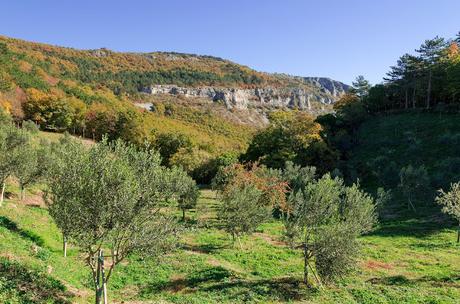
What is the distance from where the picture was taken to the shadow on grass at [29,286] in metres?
17.8

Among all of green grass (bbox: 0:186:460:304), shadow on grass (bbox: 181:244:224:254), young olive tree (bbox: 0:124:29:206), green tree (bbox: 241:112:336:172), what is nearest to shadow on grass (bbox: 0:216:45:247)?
green grass (bbox: 0:186:460:304)

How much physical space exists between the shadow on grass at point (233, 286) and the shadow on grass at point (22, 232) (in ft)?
36.4

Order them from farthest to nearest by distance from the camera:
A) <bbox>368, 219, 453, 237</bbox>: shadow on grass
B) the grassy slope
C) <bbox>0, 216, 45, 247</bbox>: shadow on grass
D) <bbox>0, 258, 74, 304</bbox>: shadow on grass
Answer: <bbox>368, 219, 453, 237</bbox>: shadow on grass, <bbox>0, 216, 45, 247</bbox>: shadow on grass, the grassy slope, <bbox>0, 258, 74, 304</bbox>: shadow on grass

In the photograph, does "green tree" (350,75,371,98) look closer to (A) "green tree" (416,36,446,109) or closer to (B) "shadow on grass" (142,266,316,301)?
(A) "green tree" (416,36,446,109)

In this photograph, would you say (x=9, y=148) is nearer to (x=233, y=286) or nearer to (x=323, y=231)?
(x=233, y=286)

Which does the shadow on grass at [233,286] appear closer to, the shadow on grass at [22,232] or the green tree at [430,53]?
the shadow on grass at [22,232]

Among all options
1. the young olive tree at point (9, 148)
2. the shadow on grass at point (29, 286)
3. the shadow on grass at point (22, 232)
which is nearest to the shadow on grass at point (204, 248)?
the shadow on grass at point (22, 232)

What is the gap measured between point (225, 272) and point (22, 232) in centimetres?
1731

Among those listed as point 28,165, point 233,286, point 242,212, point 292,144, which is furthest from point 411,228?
point 28,165

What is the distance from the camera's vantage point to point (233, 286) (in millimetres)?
26609

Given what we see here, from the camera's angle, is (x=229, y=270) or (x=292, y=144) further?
(x=292, y=144)

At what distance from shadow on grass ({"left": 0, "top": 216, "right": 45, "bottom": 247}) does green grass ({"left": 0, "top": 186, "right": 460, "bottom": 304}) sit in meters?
0.07

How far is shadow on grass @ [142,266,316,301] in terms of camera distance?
25.5m

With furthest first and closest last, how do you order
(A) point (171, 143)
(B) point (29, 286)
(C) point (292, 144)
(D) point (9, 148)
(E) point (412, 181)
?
(A) point (171, 143) → (C) point (292, 144) → (E) point (412, 181) → (D) point (9, 148) → (B) point (29, 286)
